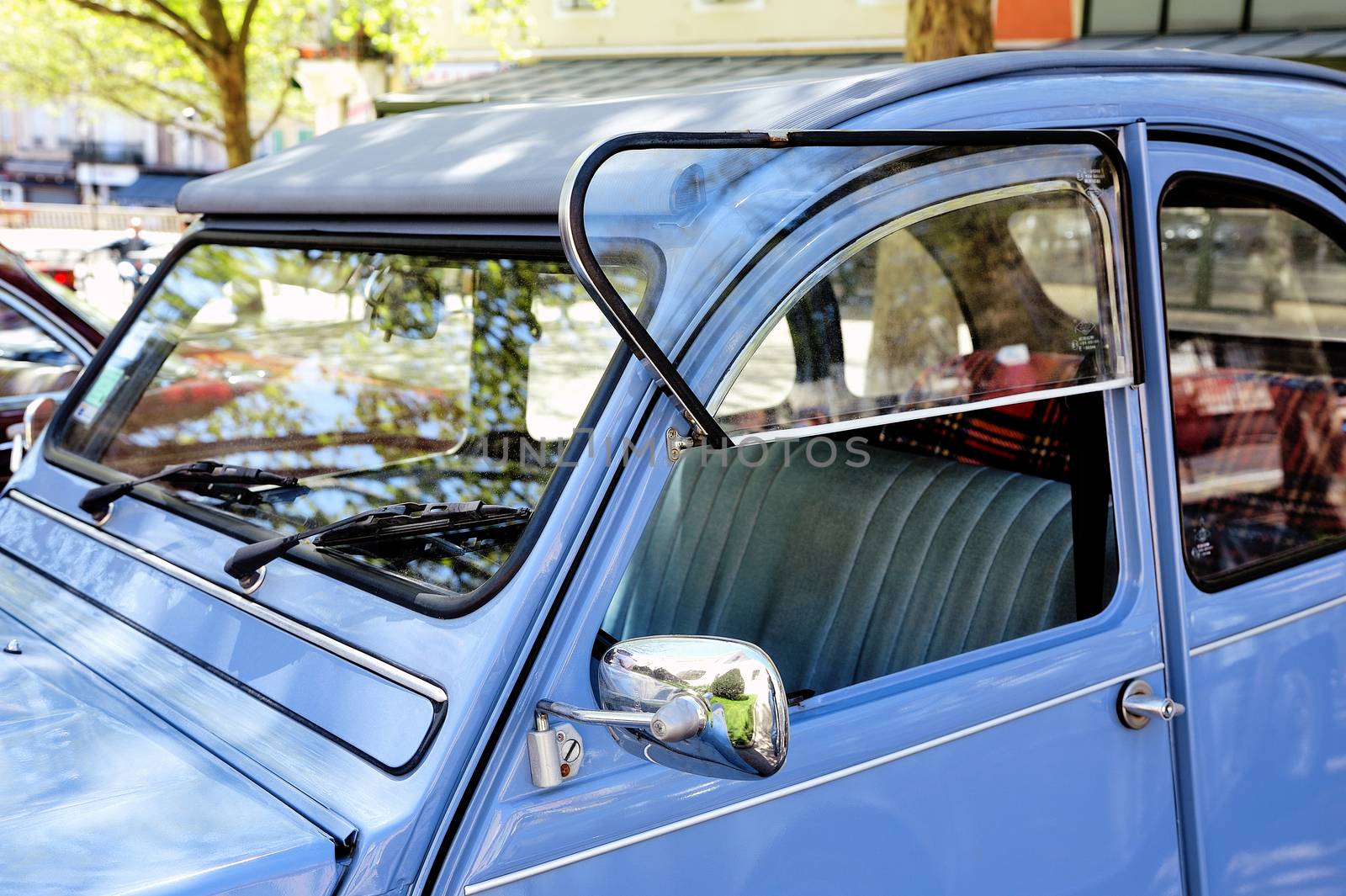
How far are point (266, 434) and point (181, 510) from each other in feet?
1.15

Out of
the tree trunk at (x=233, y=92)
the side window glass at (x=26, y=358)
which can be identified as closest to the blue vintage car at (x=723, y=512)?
the side window glass at (x=26, y=358)

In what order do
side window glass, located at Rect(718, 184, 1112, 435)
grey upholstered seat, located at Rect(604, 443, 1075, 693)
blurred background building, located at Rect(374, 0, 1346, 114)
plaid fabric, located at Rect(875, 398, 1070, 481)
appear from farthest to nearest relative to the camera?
blurred background building, located at Rect(374, 0, 1346, 114) → plaid fabric, located at Rect(875, 398, 1070, 481) → grey upholstered seat, located at Rect(604, 443, 1075, 693) → side window glass, located at Rect(718, 184, 1112, 435)

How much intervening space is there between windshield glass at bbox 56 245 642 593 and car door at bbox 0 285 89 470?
11.1 ft

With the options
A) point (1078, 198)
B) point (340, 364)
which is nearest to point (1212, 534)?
point (1078, 198)

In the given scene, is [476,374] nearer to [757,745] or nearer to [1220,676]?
[757,745]

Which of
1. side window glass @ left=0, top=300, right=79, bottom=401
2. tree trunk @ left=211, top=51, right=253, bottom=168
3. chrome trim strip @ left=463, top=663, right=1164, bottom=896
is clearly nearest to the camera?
chrome trim strip @ left=463, top=663, right=1164, bottom=896

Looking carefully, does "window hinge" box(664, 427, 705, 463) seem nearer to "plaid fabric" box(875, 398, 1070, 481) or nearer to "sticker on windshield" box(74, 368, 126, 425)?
"plaid fabric" box(875, 398, 1070, 481)

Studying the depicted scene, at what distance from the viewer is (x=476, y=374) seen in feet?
7.29

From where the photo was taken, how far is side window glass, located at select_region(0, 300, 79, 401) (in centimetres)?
551

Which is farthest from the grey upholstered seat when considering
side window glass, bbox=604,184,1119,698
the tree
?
the tree

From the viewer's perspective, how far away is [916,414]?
5.46ft

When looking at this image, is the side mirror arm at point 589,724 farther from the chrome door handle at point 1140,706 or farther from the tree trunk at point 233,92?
the tree trunk at point 233,92

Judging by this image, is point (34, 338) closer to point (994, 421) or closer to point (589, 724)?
point (994, 421)

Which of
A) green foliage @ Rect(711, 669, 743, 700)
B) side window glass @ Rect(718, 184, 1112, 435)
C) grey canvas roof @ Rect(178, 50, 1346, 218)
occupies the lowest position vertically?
green foliage @ Rect(711, 669, 743, 700)
